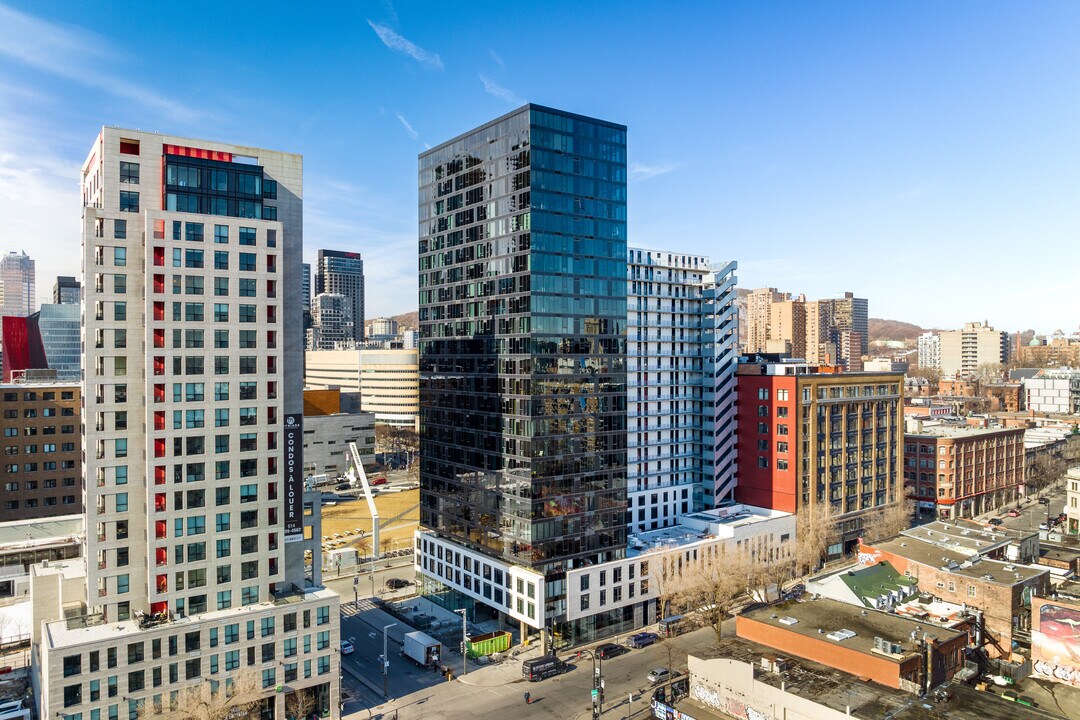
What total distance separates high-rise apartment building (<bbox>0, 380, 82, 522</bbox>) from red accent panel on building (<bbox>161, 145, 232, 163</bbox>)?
7679cm

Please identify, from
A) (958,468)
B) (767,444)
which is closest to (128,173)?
(767,444)

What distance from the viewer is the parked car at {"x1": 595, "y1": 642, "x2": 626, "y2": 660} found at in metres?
81.1

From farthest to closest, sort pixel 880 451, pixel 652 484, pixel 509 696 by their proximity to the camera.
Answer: pixel 880 451, pixel 652 484, pixel 509 696

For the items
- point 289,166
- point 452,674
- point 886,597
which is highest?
point 289,166

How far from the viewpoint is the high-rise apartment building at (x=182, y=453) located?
62.3 metres

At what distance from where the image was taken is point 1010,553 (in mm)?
98000

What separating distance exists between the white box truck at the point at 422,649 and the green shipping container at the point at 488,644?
12.6 feet

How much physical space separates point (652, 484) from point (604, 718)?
55.2 m

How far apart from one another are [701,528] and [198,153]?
82.5 metres

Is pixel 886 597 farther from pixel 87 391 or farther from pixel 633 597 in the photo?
pixel 87 391

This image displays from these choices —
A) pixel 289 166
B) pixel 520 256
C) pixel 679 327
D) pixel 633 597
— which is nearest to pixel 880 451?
pixel 679 327

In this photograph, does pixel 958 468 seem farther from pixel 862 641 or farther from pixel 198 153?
pixel 198 153

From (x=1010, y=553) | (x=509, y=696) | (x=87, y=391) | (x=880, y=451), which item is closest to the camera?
(x=87, y=391)

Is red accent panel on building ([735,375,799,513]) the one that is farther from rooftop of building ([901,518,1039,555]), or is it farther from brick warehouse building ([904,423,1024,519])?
brick warehouse building ([904,423,1024,519])
